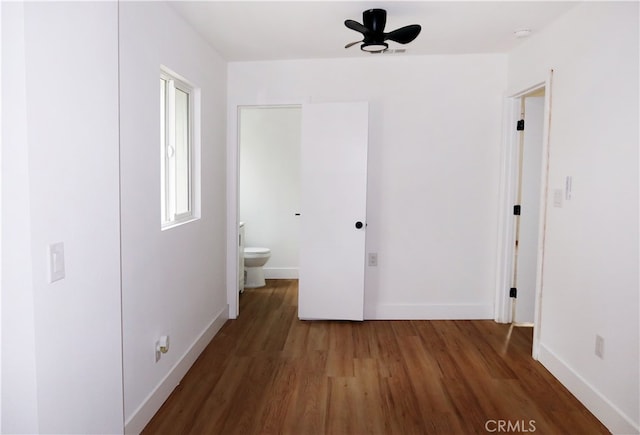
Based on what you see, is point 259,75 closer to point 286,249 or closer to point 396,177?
point 396,177

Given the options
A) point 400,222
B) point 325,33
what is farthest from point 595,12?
point 400,222

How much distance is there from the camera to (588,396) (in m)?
2.41

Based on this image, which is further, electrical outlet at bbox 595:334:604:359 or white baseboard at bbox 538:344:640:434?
electrical outlet at bbox 595:334:604:359

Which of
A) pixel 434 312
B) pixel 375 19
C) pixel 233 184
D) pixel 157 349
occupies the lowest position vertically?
pixel 434 312

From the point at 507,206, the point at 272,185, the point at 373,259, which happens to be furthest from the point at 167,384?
the point at 272,185

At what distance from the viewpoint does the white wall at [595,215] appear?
6.95 feet

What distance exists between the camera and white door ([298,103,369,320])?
147 inches

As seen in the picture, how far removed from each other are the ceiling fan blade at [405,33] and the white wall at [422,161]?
1.22 meters

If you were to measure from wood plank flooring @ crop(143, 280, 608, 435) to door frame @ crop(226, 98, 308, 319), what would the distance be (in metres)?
0.35

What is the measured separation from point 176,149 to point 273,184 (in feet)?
8.03

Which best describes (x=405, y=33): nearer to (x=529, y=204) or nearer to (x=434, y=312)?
(x=529, y=204)

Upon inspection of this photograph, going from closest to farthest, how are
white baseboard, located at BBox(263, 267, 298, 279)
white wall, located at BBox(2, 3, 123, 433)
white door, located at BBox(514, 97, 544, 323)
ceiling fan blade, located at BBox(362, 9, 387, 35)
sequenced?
white wall, located at BBox(2, 3, 123, 433), ceiling fan blade, located at BBox(362, 9, 387, 35), white door, located at BBox(514, 97, 544, 323), white baseboard, located at BBox(263, 267, 298, 279)

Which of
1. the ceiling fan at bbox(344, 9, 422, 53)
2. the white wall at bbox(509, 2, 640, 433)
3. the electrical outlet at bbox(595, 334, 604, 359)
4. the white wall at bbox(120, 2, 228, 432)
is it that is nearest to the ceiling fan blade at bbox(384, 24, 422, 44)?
the ceiling fan at bbox(344, 9, 422, 53)

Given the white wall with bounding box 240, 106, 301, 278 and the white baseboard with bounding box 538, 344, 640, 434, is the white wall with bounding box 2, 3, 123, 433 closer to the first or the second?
the white baseboard with bounding box 538, 344, 640, 434
